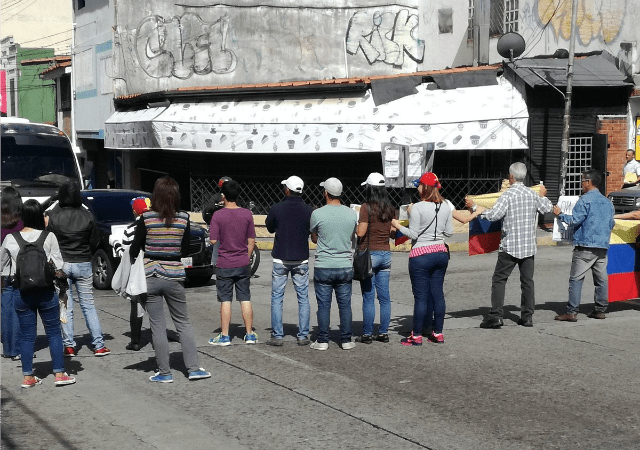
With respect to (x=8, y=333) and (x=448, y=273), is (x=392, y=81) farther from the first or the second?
(x=8, y=333)

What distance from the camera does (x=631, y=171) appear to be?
2092 centimetres

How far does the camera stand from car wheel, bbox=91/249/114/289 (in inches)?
596

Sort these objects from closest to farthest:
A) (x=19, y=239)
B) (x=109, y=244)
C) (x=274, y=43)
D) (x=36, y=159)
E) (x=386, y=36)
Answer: (x=19, y=239)
(x=109, y=244)
(x=36, y=159)
(x=386, y=36)
(x=274, y=43)

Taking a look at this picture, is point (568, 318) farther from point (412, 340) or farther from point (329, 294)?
point (329, 294)

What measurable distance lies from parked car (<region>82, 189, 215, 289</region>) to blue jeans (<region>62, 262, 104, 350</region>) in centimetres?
477

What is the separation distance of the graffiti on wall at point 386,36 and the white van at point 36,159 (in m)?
11.1

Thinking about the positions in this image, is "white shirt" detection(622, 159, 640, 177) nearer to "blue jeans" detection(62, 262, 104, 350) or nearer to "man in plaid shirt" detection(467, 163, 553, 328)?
"man in plaid shirt" detection(467, 163, 553, 328)

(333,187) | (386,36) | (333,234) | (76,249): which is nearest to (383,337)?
(333,234)

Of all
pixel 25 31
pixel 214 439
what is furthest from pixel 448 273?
Result: pixel 25 31

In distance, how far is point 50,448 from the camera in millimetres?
6555

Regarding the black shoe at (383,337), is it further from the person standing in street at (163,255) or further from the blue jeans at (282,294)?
the person standing in street at (163,255)

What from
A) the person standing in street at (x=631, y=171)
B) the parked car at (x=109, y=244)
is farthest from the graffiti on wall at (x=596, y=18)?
the parked car at (x=109, y=244)

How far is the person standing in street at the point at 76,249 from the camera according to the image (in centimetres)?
977

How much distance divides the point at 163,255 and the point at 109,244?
694cm
